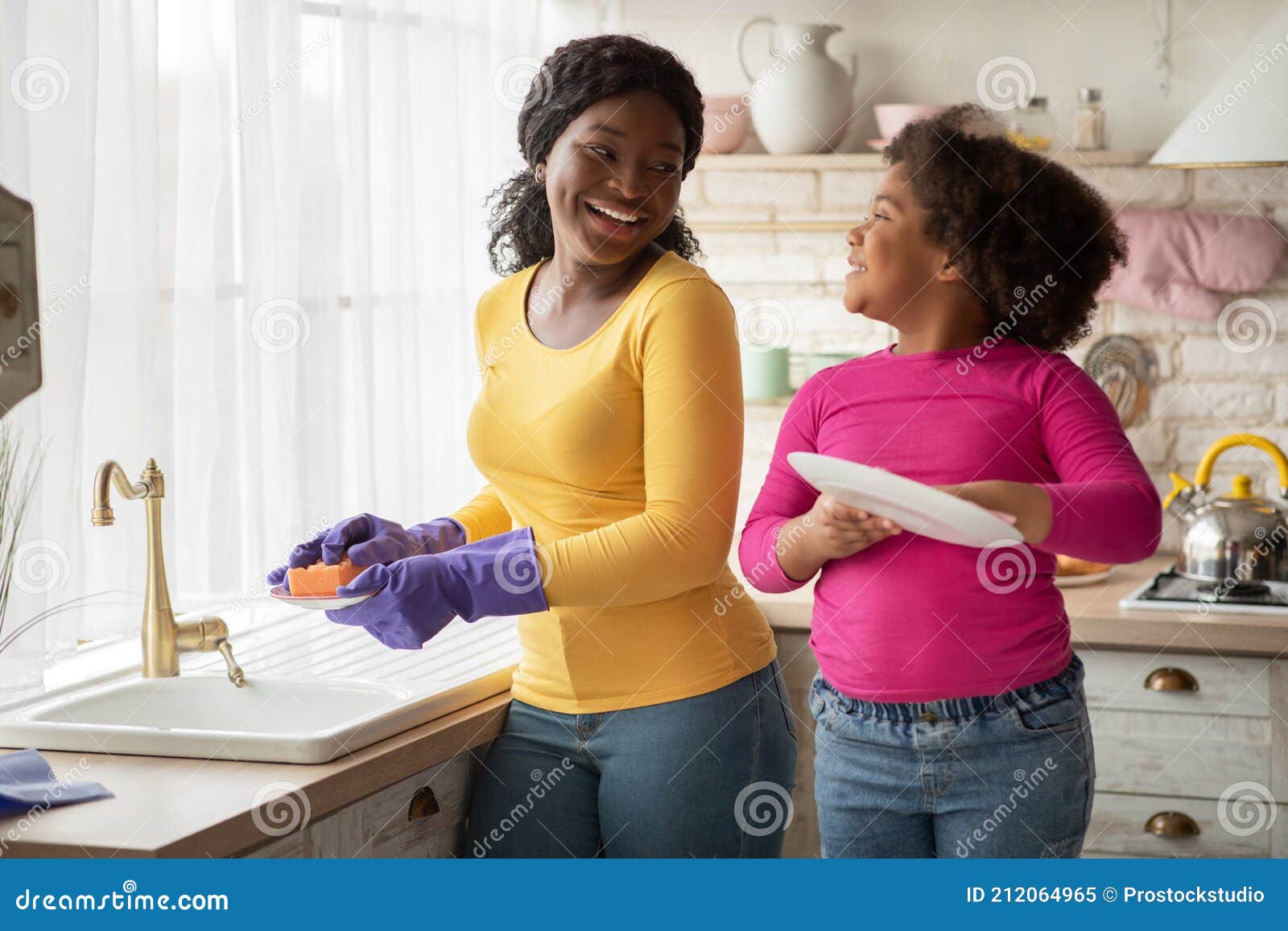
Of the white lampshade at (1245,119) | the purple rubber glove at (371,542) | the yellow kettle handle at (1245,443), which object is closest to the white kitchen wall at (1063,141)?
the yellow kettle handle at (1245,443)

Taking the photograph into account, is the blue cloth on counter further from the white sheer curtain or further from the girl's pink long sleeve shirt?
the girl's pink long sleeve shirt

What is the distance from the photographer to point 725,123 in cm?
275

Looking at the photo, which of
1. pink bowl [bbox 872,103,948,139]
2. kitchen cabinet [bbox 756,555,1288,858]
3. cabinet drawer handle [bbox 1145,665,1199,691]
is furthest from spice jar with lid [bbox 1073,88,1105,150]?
cabinet drawer handle [bbox 1145,665,1199,691]

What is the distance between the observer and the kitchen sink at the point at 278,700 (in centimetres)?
136

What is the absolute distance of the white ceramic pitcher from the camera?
Answer: 2.67 metres

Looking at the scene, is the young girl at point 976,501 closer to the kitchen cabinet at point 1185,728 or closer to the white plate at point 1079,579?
the kitchen cabinet at point 1185,728

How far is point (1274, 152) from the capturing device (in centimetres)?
208

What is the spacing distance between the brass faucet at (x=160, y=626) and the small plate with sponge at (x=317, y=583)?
0.82 feet

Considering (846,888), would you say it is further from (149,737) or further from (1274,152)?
(1274,152)

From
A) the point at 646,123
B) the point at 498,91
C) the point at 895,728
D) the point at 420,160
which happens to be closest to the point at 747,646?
the point at 895,728

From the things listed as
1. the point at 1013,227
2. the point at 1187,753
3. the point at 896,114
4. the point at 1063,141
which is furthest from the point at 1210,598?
the point at 1013,227

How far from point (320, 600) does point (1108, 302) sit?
1870 millimetres

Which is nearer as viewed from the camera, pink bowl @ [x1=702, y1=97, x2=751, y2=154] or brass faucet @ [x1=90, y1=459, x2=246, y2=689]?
brass faucet @ [x1=90, y1=459, x2=246, y2=689]

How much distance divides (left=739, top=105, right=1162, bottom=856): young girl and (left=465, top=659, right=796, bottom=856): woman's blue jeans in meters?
0.12
